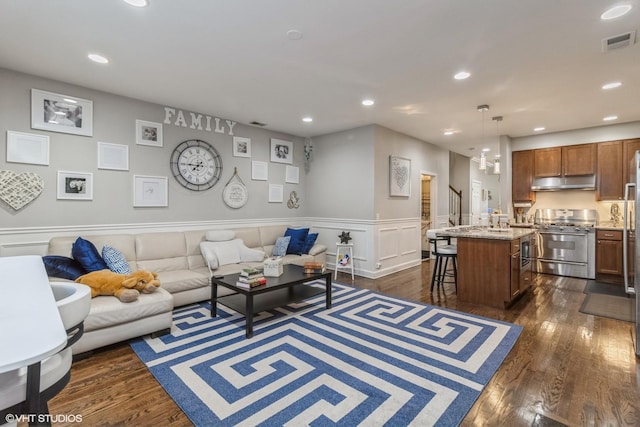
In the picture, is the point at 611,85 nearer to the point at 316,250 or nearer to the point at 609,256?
the point at 609,256

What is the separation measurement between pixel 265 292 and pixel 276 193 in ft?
9.33

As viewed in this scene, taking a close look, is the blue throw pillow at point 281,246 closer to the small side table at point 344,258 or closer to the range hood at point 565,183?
the small side table at point 344,258

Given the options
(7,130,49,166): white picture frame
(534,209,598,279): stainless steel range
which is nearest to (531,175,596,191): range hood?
(534,209,598,279): stainless steel range

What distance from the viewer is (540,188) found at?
599cm

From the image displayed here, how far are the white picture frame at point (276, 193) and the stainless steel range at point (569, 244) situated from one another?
4.80m

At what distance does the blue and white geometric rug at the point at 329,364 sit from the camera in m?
1.91

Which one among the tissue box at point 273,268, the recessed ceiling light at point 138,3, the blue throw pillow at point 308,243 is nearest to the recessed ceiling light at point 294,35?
the recessed ceiling light at point 138,3

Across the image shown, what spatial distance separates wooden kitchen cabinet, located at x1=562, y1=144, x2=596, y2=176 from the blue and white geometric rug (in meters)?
4.10

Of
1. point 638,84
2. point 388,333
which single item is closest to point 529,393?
point 388,333

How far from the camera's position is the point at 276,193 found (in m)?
5.86

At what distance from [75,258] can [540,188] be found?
24.4ft

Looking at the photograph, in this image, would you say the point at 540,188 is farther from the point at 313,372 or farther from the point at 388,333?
the point at 313,372

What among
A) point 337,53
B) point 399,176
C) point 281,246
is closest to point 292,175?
point 281,246

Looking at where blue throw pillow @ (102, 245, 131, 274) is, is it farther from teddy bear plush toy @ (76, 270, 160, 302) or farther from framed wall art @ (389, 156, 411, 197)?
framed wall art @ (389, 156, 411, 197)
